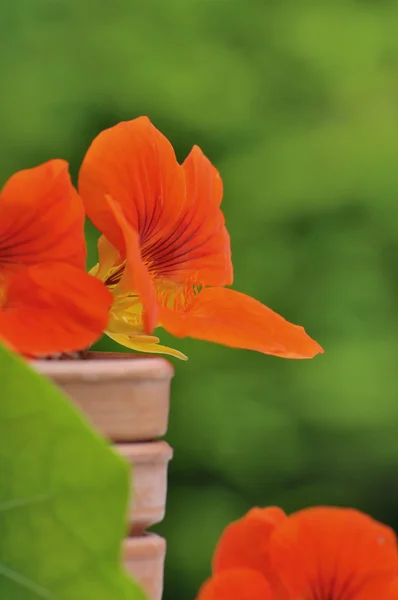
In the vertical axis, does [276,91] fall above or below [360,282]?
above

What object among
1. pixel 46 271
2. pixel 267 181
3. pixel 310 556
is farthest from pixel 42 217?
pixel 267 181

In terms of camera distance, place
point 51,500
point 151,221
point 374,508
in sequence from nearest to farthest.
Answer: point 51,500, point 151,221, point 374,508

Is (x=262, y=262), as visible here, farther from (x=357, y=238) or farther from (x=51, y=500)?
(x=51, y=500)

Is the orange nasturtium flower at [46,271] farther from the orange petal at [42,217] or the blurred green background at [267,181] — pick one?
the blurred green background at [267,181]

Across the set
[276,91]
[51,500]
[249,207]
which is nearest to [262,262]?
[249,207]

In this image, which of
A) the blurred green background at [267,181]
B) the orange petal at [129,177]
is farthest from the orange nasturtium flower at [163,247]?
the blurred green background at [267,181]

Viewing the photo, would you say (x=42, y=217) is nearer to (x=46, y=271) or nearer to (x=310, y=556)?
(x=46, y=271)
